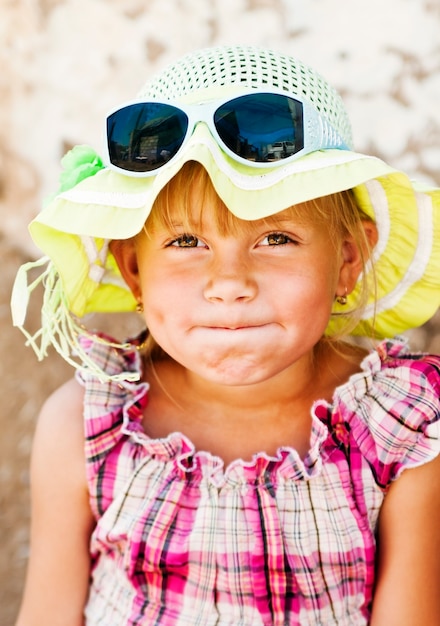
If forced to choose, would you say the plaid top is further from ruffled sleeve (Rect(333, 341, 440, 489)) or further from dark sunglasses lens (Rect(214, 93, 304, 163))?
dark sunglasses lens (Rect(214, 93, 304, 163))

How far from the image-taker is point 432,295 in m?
1.70

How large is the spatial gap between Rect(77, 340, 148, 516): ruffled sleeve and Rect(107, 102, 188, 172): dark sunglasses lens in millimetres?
414

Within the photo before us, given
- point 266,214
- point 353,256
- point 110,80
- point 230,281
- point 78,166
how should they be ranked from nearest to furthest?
1. point 266,214
2. point 230,281
3. point 78,166
4. point 353,256
5. point 110,80

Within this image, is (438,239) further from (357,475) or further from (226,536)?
(226,536)

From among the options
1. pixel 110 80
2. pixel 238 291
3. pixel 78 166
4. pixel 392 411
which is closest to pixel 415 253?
pixel 392 411

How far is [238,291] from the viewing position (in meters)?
1.40

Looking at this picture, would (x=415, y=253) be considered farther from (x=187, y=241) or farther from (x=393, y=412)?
(x=187, y=241)

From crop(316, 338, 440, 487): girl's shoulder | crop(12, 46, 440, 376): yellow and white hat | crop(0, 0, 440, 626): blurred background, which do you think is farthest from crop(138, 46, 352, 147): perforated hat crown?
crop(0, 0, 440, 626): blurred background

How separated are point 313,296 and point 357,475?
0.38 metres

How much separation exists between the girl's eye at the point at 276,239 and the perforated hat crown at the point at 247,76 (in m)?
0.20

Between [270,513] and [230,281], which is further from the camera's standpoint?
[270,513]

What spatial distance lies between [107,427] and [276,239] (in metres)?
0.53

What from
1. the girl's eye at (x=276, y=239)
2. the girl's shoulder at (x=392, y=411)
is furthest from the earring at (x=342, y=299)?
the girl's eye at (x=276, y=239)

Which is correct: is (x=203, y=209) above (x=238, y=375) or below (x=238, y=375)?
above
